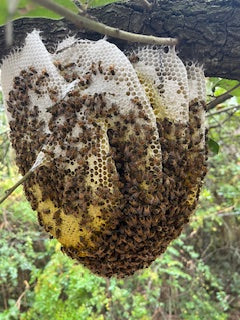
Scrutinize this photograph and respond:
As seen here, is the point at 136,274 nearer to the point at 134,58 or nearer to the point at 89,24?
the point at 134,58

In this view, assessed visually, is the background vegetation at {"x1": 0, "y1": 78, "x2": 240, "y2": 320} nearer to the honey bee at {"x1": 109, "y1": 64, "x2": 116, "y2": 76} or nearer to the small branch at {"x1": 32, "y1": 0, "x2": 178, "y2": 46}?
the honey bee at {"x1": 109, "y1": 64, "x2": 116, "y2": 76}

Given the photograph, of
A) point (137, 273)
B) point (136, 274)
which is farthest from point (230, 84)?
point (136, 274)

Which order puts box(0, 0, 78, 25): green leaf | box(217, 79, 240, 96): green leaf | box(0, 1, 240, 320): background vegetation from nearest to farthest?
box(0, 0, 78, 25): green leaf < box(217, 79, 240, 96): green leaf < box(0, 1, 240, 320): background vegetation

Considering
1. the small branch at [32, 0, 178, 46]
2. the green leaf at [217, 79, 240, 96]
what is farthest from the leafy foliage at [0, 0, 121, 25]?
the green leaf at [217, 79, 240, 96]

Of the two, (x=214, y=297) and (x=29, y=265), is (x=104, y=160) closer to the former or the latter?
(x=29, y=265)

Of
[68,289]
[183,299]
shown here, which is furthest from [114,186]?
[183,299]

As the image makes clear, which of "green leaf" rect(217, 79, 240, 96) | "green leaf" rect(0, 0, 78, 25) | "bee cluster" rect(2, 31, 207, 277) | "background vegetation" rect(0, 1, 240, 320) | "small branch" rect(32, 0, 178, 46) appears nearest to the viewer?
"small branch" rect(32, 0, 178, 46)
